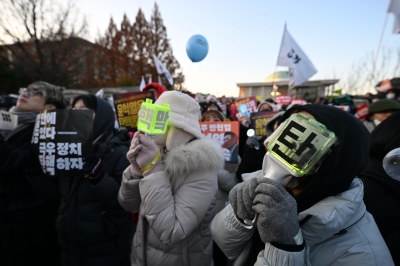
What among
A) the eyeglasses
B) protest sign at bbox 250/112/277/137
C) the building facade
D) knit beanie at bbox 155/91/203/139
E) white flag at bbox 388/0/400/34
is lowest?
the building facade

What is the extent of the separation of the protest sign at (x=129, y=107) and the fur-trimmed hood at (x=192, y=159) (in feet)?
7.14

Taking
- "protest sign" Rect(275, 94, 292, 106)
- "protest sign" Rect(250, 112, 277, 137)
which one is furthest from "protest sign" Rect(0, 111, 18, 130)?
"protest sign" Rect(275, 94, 292, 106)

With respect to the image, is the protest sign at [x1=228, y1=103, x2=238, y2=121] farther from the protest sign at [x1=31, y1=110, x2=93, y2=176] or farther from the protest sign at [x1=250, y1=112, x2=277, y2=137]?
the protest sign at [x1=31, y1=110, x2=93, y2=176]

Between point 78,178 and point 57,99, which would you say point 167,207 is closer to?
point 78,178

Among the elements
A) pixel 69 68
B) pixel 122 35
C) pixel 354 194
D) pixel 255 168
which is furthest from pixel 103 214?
pixel 122 35

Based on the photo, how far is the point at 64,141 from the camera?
192cm

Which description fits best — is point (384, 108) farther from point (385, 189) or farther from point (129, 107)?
point (129, 107)

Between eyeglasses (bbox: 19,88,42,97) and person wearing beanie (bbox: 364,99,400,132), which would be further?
person wearing beanie (bbox: 364,99,400,132)

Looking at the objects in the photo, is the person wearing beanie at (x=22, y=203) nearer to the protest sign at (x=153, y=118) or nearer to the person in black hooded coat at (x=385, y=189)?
the protest sign at (x=153, y=118)

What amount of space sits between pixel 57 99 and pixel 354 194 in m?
2.97

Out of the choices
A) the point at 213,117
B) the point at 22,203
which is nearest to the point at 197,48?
the point at 213,117

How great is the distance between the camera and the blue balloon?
13.2ft

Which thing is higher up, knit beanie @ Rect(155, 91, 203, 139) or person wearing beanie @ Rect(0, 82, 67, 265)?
knit beanie @ Rect(155, 91, 203, 139)

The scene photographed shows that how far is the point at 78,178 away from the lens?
2025 millimetres
